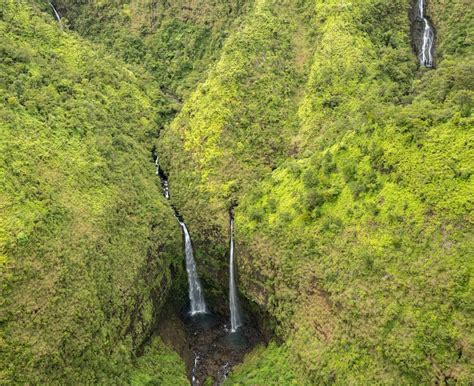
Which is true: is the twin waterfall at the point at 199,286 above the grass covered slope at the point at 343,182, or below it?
below

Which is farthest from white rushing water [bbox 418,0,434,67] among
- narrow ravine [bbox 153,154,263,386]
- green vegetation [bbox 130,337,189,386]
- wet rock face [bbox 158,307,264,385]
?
green vegetation [bbox 130,337,189,386]

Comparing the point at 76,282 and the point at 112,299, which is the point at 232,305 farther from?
the point at 76,282

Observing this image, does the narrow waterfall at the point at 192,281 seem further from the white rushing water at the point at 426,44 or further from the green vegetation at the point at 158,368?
the white rushing water at the point at 426,44

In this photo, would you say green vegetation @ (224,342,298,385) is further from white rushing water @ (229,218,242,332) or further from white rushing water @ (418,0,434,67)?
white rushing water @ (418,0,434,67)

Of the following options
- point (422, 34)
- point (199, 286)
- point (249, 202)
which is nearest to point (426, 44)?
point (422, 34)

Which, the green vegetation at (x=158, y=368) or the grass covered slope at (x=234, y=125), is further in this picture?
the grass covered slope at (x=234, y=125)

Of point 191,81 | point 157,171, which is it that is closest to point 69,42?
point 191,81

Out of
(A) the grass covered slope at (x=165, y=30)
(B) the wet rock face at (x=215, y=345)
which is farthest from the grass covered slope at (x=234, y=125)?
(A) the grass covered slope at (x=165, y=30)
